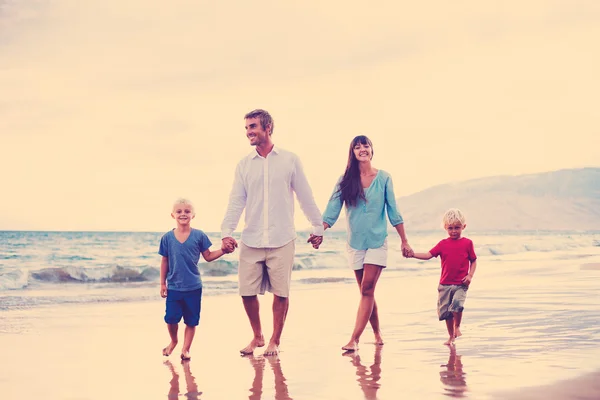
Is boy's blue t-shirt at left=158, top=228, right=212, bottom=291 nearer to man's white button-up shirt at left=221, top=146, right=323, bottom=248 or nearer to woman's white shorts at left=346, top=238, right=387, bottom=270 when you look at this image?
man's white button-up shirt at left=221, top=146, right=323, bottom=248

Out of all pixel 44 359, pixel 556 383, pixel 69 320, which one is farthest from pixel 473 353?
pixel 69 320

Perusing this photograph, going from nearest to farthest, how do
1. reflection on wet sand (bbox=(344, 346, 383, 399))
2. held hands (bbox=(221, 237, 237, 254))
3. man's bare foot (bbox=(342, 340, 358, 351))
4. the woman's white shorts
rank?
reflection on wet sand (bbox=(344, 346, 383, 399))
held hands (bbox=(221, 237, 237, 254))
man's bare foot (bbox=(342, 340, 358, 351))
the woman's white shorts

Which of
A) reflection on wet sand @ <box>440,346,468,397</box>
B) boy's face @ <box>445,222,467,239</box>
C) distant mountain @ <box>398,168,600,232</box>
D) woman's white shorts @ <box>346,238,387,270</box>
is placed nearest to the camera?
reflection on wet sand @ <box>440,346,468,397</box>

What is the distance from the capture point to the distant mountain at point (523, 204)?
10719 cm

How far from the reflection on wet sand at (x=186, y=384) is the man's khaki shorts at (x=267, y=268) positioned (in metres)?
0.86

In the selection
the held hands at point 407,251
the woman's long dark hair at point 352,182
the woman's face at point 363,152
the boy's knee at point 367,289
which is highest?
the woman's face at point 363,152

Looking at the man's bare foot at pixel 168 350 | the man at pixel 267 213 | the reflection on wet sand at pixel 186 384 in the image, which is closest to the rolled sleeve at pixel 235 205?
the man at pixel 267 213

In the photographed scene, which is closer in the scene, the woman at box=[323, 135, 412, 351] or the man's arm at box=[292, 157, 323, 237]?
the man's arm at box=[292, 157, 323, 237]

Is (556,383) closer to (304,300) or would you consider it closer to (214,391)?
(214,391)

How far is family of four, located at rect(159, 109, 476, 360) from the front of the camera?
6.77 meters

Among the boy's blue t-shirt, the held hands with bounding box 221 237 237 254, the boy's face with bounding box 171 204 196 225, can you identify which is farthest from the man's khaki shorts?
the boy's face with bounding box 171 204 196 225

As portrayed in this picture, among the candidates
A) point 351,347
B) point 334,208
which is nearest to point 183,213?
point 334,208

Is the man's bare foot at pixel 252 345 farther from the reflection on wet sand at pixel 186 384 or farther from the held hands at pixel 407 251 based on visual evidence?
the held hands at pixel 407 251

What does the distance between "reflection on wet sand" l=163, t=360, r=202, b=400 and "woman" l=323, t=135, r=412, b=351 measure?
1.55m
